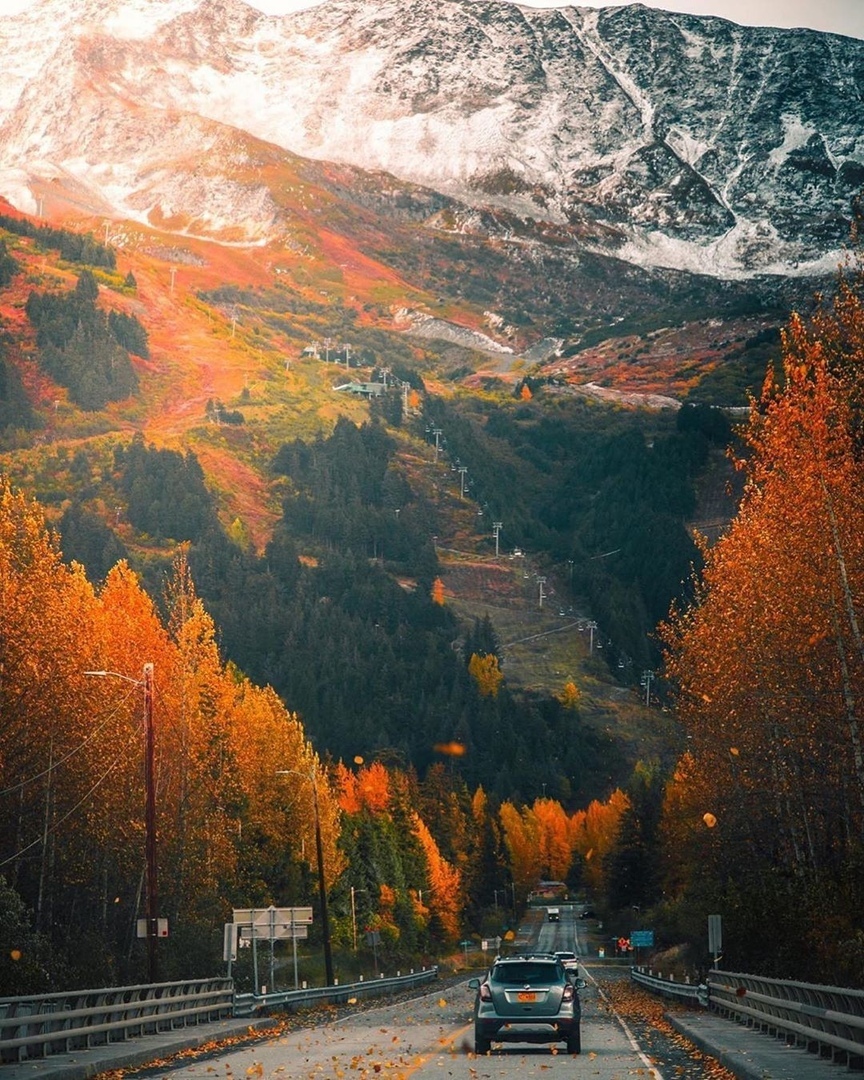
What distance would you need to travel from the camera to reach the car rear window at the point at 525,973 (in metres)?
34.2

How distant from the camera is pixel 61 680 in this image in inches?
1961

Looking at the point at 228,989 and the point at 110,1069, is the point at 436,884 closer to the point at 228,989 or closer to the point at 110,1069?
the point at 228,989

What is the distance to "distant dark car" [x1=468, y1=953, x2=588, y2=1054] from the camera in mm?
33469

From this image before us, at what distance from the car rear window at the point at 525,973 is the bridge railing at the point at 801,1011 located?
488 cm

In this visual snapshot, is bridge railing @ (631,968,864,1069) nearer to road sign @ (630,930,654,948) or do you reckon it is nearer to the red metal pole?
the red metal pole

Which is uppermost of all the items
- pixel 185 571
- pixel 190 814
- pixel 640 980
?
pixel 185 571

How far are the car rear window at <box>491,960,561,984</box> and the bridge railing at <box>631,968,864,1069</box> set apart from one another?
4882 millimetres

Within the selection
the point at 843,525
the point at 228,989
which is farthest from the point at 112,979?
the point at 843,525

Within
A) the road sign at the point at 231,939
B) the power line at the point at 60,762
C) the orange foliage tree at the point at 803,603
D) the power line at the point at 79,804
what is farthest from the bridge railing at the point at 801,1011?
the power line at the point at 60,762

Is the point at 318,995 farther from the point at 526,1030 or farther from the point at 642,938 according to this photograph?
the point at 642,938

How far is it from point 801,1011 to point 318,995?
34868 mm

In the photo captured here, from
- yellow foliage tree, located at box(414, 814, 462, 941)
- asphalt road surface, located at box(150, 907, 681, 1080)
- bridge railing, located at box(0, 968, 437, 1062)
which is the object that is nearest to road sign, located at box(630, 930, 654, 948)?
yellow foliage tree, located at box(414, 814, 462, 941)

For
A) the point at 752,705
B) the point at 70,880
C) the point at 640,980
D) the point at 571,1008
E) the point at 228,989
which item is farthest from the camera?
the point at 640,980

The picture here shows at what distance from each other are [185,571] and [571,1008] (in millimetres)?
40054
